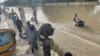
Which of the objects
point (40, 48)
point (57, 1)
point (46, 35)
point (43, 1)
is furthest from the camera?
point (43, 1)

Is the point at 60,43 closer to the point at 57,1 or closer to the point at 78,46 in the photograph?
the point at 78,46

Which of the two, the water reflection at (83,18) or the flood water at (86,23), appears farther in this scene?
the water reflection at (83,18)

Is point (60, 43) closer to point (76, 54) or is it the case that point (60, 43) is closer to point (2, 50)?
point (76, 54)

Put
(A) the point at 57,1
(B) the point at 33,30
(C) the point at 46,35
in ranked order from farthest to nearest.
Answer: (A) the point at 57,1 < (B) the point at 33,30 < (C) the point at 46,35

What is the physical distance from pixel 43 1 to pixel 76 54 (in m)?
104

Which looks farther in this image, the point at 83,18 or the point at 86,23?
the point at 83,18

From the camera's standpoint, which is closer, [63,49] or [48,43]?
[48,43]

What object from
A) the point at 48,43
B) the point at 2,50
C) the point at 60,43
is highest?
the point at 48,43

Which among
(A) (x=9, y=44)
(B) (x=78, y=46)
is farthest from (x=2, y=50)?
(B) (x=78, y=46)

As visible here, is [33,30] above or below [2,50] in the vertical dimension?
above

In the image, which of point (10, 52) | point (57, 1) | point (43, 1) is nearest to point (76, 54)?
point (10, 52)

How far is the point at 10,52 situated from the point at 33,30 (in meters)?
1.80

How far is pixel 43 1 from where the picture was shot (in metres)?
117

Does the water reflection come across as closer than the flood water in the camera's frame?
No
